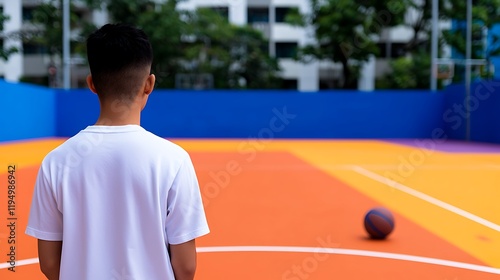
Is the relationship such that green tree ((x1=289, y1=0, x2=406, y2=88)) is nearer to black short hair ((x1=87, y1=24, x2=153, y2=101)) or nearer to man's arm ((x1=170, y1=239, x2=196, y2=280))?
black short hair ((x1=87, y1=24, x2=153, y2=101))

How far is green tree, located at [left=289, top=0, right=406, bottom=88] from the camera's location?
1118 inches

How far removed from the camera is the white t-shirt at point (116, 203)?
4.93 ft

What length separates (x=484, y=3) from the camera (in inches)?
1125

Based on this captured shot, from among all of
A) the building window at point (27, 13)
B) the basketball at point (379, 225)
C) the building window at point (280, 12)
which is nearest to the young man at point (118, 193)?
the basketball at point (379, 225)

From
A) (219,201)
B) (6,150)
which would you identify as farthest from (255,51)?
(219,201)

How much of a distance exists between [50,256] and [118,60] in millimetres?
608

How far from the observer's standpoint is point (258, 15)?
128 ft

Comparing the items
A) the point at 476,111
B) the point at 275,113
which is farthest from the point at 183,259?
the point at 476,111

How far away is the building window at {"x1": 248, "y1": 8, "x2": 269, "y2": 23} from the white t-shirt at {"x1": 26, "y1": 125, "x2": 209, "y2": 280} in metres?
38.2

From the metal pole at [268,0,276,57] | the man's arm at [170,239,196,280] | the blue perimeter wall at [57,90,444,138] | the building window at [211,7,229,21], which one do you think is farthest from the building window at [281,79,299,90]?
the man's arm at [170,239,196,280]

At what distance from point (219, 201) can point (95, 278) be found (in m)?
5.08

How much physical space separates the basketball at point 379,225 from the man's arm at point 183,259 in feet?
11.1

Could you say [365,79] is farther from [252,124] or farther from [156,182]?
[156,182]

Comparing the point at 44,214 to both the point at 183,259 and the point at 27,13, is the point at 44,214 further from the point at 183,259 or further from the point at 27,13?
the point at 27,13
